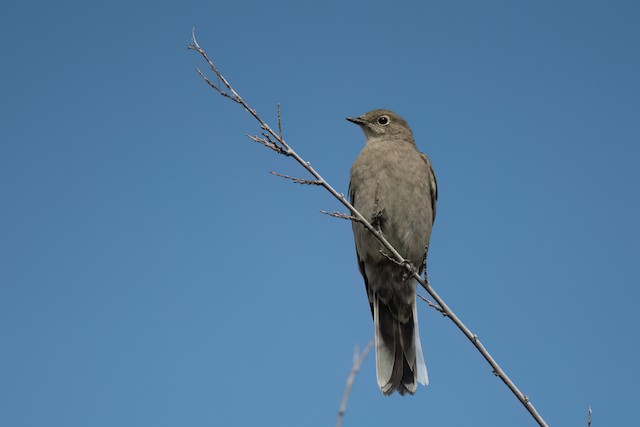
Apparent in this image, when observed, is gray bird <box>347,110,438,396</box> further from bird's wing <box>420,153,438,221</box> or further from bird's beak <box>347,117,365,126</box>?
→ bird's beak <box>347,117,365,126</box>

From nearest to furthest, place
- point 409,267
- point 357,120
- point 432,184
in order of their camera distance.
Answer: point 409,267 < point 432,184 < point 357,120

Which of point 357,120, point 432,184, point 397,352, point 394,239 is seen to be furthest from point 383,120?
point 397,352

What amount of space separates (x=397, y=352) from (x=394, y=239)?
1.10 m

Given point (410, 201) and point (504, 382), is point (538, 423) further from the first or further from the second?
point (410, 201)

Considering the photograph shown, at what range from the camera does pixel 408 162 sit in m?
7.00

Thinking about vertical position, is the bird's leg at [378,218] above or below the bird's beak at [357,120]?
below

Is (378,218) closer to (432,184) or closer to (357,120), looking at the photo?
(432,184)

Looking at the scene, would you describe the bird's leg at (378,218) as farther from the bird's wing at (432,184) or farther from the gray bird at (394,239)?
the bird's wing at (432,184)

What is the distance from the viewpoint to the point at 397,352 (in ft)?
22.2

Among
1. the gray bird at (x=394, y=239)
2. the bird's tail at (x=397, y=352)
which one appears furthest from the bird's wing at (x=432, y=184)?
the bird's tail at (x=397, y=352)

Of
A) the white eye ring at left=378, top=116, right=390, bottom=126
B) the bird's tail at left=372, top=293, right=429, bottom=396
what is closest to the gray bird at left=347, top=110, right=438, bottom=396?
the bird's tail at left=372, top=293, right=429, bottom=396

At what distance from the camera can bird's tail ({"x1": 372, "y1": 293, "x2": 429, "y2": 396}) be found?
6.51 m

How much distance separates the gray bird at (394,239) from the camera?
261 inches

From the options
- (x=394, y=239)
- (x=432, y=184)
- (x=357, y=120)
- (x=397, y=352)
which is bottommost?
(x=397, y=352)
